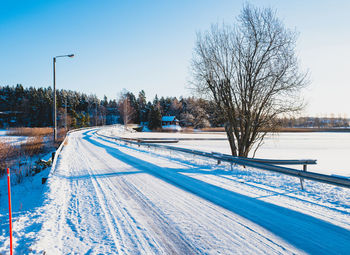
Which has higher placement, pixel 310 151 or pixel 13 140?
pixel 13 140

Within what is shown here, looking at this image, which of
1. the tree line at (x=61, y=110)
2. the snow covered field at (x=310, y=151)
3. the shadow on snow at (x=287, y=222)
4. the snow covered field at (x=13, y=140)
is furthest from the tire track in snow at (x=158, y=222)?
the tree line at (x=61, y=110)

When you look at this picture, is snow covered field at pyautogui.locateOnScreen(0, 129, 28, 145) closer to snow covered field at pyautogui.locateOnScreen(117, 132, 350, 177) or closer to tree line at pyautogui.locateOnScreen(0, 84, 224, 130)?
tree line at pyautogui.locateOnScreen(0, 84, 224, 130)

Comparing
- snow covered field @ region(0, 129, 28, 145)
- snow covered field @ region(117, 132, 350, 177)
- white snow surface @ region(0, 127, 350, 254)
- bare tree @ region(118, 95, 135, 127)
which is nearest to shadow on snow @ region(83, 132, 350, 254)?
white snow surface @ region(0, 127, 350, 254)

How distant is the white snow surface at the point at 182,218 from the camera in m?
3.72

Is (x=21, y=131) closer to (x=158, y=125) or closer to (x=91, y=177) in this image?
(x=91, y=177)

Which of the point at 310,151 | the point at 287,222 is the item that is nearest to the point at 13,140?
the point at 287,222

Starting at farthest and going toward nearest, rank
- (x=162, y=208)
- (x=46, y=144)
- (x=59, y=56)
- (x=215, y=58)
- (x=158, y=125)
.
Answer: (x=158, y=125) < (x=46, y=144) < (x=59, y=56) < (x=215, y=58) < (x=162, y=208)

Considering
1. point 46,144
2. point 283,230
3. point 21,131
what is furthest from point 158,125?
point 283,230

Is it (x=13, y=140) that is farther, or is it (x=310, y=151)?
(x=310, y=151)

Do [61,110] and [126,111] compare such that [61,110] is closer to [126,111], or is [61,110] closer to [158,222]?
[126,111]

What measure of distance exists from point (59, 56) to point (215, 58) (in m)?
14.2

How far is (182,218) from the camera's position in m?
4.84

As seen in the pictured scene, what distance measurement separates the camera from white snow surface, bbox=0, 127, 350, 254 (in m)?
3.72

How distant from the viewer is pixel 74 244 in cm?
379
